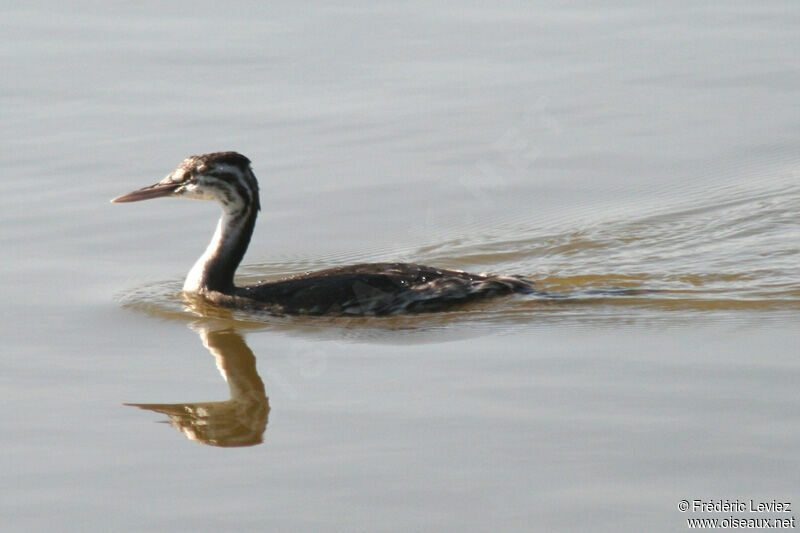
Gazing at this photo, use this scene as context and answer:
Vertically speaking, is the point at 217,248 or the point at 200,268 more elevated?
the point at 217,248

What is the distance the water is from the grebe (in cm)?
15

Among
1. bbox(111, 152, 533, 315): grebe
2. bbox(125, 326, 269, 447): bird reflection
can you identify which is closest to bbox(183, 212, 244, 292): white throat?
bbox(111, 152, 533, 315): grebe

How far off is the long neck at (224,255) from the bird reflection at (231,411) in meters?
1.20

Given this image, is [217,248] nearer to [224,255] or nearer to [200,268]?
[224,255]

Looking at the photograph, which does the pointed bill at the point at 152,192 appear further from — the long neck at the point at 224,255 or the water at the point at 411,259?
the water at the point at 411,259

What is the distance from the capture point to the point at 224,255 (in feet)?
38.6

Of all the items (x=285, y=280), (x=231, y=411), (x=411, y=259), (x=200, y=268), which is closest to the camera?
(x=231, y=411)

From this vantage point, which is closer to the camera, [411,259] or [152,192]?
[152,192]

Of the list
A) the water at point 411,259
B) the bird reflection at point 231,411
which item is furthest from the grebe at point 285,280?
the bird reflection at point 231,411

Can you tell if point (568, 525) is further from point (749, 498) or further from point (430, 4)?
point (430, 4)

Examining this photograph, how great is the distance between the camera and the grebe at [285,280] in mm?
11289

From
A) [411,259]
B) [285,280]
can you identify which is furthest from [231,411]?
[411,259]

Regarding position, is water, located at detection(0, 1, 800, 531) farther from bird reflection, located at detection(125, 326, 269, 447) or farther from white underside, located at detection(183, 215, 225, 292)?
white underside, located at detection(183, 215, 225, 292)

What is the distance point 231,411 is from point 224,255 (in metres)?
2.66
